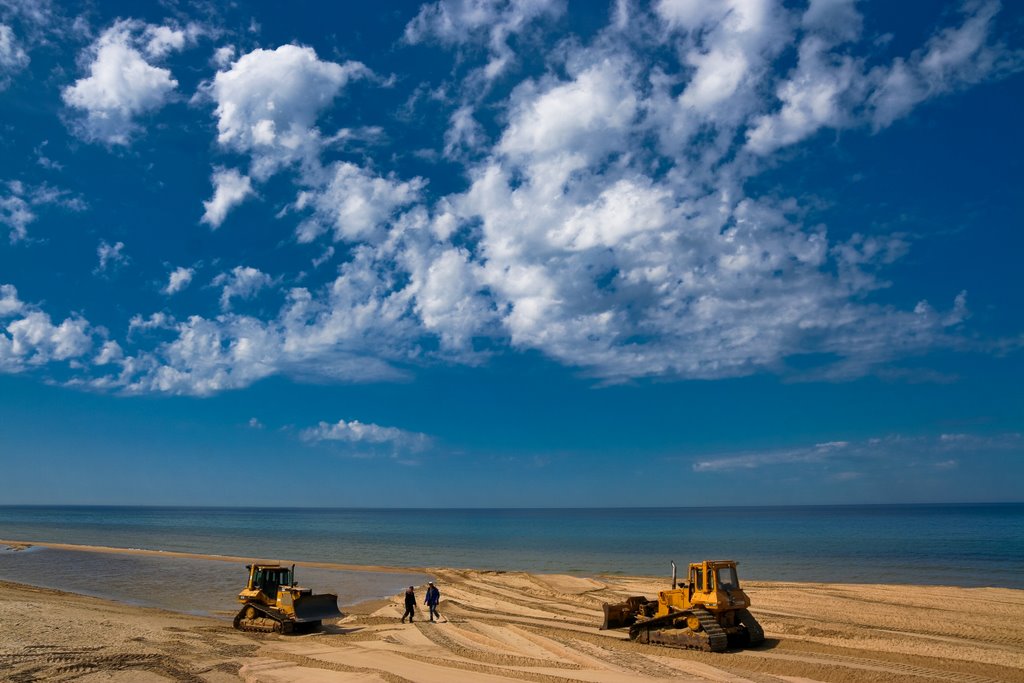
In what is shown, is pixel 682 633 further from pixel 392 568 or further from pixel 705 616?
pixel 392 568

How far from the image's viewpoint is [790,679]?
17.4 m

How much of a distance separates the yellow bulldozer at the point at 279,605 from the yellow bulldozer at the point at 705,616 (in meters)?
11.3

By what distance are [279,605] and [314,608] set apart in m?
1.30

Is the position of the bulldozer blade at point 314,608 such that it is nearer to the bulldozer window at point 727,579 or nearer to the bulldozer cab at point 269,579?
the bulldozer cab at point 269,579

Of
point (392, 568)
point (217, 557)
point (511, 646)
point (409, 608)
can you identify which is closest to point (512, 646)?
point (511, 646)

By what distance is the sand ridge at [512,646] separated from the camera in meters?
17.9

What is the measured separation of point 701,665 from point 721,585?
122 inches

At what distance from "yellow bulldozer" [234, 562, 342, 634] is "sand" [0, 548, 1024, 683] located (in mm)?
612

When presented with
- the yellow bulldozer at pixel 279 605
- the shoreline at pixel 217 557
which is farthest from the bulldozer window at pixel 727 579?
the shoreline at pixel 217 557

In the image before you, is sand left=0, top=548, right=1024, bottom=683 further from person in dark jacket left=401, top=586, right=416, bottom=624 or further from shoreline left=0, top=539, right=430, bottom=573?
shoreline left=0, top=539, right=430, bottom=573

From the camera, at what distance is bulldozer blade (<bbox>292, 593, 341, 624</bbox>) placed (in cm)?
2414

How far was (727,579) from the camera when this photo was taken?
70.7 ft

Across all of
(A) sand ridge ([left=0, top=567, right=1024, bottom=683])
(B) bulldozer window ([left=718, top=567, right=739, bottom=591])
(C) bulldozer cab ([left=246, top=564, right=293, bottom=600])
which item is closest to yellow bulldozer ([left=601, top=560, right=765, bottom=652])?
(B) bulldozer window ([left=718, top=567, right=739, bottom=591])

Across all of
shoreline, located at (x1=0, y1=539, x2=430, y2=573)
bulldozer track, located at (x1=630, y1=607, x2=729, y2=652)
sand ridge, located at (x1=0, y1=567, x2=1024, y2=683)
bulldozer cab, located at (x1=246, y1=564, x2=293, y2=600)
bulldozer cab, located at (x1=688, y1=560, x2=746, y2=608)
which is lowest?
shoreline, located at (x1=0, y1=539, x2=430, y2=573)
